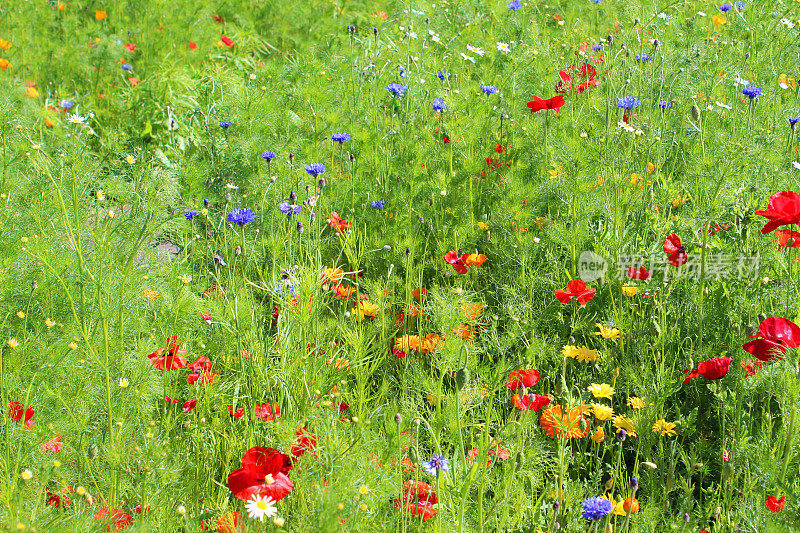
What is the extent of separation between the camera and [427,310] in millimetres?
2041

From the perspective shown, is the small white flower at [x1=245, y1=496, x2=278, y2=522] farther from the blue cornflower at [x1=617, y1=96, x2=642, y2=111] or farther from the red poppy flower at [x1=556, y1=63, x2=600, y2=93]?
the red poppy flower at [x1=556, y1=63, x2=600, y2=93]

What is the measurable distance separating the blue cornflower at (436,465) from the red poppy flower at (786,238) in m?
1.04

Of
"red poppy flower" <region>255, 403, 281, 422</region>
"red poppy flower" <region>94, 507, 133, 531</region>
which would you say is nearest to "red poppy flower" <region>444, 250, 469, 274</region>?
"red poppy flower" <region>255, 403, 281, 422</region>

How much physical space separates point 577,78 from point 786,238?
1643 millimetres

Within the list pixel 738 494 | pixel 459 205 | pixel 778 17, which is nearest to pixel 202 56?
pixel 459 205

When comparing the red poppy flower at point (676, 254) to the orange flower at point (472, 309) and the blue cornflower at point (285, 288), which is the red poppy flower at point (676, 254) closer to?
the orange flower at point (472, 309)

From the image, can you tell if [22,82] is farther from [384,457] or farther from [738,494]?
[738,494]

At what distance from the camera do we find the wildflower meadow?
151 centimetres

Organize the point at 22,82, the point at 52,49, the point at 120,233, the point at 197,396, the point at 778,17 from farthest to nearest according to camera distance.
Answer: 1. the point at 52,49
2. the point at 22,82
3. the point at 778,17
4. the point at 120,233
5. the point at 197,396

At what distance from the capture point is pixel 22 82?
3896 mm

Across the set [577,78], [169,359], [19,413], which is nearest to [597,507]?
[169,359]

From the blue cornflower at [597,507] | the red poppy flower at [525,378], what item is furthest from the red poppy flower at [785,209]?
the blue cornflower at [597,507]

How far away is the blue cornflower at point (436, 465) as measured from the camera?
140 cm

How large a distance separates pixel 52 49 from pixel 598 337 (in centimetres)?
391
